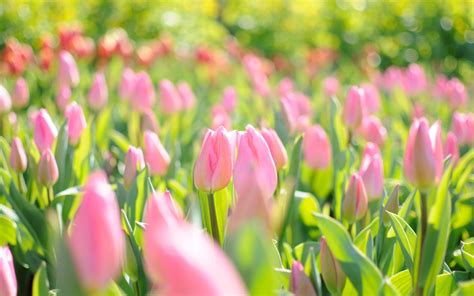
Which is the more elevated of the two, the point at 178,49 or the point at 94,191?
the point at 94,191

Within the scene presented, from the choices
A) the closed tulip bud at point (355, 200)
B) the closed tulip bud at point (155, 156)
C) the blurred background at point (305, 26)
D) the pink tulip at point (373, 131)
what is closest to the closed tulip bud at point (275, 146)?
the closed tulip bud at point (355, 200)

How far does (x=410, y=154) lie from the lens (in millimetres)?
1202

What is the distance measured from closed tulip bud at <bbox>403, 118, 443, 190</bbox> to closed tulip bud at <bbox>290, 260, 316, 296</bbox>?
0.84 ft

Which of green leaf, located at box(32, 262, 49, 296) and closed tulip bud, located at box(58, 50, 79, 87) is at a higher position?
green leaf, located at box(32, 262, 49, 296)

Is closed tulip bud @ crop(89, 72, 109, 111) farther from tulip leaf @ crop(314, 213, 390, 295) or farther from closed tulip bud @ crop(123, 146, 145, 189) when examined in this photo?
tulip leaf @ crop(314, 213, 390, 295)

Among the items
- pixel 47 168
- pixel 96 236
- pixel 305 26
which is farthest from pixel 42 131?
pixel 305 26

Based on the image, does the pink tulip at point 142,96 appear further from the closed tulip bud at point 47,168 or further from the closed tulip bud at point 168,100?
Answer: the closed tulip bud at point 47,168

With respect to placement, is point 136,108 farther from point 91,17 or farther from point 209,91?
point 91,17

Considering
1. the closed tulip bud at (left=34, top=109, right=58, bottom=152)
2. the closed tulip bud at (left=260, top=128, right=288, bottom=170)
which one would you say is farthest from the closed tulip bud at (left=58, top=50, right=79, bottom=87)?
the closed tulip bud at (left=260, top=128, right=288, bottom=170)

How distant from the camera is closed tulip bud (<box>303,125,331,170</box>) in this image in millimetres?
2008

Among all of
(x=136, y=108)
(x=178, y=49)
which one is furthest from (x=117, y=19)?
(x=136, y=108)

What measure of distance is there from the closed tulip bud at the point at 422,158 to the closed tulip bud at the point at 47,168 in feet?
2.92

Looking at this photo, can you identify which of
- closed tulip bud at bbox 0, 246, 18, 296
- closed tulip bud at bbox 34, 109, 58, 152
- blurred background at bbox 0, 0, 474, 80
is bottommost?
blurred background at bbox 0, 0, 474, 80

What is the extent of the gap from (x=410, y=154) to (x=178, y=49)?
500cm
